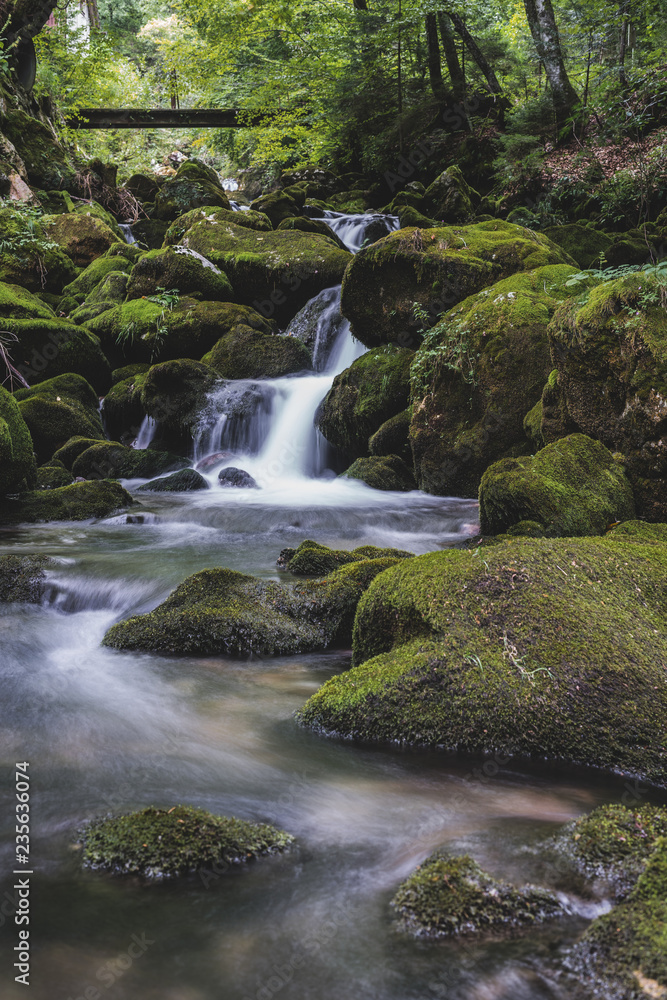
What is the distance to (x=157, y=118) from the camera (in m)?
25.9

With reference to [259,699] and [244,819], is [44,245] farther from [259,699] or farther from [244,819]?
[244,819]

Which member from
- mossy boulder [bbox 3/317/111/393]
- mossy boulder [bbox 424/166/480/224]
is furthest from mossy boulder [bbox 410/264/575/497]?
mossy boulder [bbox 424/166/480/224]

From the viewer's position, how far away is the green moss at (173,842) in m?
2.17

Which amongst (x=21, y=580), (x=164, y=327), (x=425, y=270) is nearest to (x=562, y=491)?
(x=21, y=580)

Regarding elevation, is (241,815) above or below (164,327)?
below

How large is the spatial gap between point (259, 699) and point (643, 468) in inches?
152

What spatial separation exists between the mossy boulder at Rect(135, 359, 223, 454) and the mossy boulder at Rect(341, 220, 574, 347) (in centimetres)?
328

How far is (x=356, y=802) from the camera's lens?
2.65 metres

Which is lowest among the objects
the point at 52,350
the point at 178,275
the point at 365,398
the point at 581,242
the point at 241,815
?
the point at 241,815

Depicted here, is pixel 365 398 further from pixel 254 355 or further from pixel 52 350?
pixel 52 350

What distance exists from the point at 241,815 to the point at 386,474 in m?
7.19

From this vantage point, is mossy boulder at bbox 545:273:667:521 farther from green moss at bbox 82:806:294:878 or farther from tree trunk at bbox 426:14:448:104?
tree trunk at bbox 426:14:448:104

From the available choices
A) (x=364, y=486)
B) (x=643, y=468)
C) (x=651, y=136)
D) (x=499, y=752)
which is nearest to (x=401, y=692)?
(x=499, y=752)

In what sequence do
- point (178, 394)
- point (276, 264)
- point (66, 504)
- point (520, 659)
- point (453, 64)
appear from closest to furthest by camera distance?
point (520, 659) → point (66, 504) → point (178, 394) → point (276, 264) → point (453, 64)
